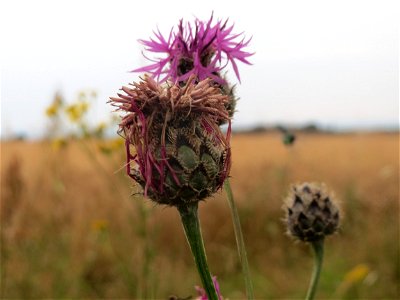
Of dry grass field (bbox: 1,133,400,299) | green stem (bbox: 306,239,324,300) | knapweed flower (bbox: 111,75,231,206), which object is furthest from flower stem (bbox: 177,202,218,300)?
dry grass field (bbox: 1,133,400,299)

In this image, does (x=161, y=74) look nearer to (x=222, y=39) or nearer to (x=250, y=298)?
(x=222, y=39)

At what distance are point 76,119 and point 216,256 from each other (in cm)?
309

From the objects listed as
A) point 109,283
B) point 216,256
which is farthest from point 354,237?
point 109,283

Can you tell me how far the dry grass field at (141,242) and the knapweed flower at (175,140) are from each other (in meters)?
1.59

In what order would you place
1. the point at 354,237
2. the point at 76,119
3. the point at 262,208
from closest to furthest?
the point at 76,119 → the point at 354,237 → the point at 262,208

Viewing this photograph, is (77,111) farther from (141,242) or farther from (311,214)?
(311,214)

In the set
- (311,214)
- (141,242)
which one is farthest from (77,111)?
(311,214)

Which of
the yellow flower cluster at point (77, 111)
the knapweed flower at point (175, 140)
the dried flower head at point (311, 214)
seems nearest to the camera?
the knapweed flower at point (175, 140)

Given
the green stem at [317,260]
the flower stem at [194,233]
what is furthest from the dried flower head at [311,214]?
the flower stem at [194,233]

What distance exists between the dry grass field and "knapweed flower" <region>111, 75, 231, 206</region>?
62.4 inches

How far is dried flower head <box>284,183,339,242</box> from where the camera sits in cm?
171

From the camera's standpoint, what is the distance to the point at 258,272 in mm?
5715

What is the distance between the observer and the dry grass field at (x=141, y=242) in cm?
342

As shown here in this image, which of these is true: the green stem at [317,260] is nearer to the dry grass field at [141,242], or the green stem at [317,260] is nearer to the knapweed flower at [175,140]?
the knapweed flower at [175,140]
